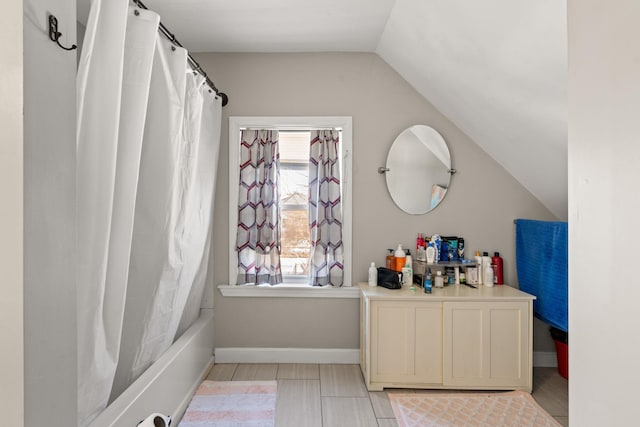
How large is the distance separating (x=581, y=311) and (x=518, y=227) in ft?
7.48

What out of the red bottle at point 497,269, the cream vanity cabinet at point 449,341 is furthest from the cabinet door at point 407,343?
the red bottle at point 497,269

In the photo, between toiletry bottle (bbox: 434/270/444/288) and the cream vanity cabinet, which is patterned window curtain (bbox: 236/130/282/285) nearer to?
the cream vanity cabinet

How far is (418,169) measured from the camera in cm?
277

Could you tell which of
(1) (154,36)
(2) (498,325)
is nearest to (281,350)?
(2) (498,325)

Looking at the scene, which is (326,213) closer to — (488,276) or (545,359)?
(488,276)

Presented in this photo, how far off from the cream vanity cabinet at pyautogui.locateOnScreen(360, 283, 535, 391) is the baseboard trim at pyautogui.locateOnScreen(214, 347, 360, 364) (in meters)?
0.43

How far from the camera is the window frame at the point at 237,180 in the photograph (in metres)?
2.76

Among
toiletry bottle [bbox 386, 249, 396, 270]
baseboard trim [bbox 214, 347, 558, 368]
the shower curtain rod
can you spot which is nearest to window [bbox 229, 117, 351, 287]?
the shower curtain rod

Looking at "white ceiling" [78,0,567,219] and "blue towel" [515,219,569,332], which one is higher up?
"white ceiling" [78,0,567,219]

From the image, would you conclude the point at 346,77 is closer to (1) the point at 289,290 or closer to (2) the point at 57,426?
(1) the point at 289,290

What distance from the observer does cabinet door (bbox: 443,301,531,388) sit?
92.3 inches

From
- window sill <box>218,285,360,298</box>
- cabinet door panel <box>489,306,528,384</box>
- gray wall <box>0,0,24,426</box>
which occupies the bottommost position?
cabinet door panel <box>489,306,528,384</box>

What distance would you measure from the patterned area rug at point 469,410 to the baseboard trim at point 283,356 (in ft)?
1.82

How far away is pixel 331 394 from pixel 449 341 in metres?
0.85
